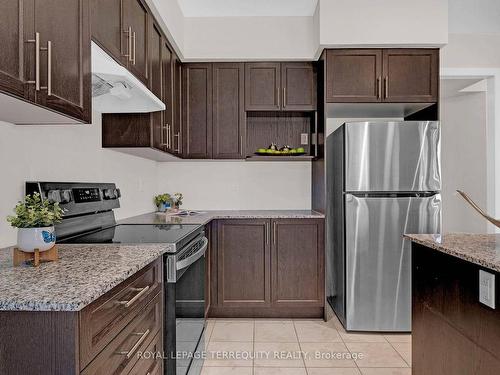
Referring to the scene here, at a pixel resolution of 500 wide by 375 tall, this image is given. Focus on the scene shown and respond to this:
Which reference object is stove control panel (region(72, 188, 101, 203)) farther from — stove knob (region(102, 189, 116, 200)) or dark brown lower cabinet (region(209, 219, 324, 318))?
dark brown lower cabinet (region(209, 219, 324, 318))

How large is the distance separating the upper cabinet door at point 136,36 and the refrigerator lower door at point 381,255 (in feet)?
5.56

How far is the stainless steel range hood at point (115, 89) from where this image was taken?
161 centimetres

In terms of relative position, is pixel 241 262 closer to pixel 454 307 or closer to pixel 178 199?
pixel 178 199

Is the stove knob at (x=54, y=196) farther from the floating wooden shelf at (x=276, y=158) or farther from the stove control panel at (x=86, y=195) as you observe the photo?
the floating wooden shelf at (x=276, y=158)

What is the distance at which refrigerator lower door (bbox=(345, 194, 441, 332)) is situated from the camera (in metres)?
2.79

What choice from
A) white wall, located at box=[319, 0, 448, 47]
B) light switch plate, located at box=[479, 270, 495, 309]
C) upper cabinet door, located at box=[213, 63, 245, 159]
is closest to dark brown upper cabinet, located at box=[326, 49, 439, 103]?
white wall, located at box=[319, 0, 448, 47]

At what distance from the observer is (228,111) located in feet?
11.1

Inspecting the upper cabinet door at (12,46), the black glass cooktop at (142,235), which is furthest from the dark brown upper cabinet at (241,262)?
the upper cabinet door at (12,46)

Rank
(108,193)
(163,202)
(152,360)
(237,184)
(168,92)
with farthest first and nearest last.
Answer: (237,184) < (163,202) < (168,92) < (108,193) < (152,360)

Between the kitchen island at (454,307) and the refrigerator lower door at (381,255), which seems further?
the refrigerator lower door at (381,255)

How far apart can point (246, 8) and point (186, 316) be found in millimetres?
2535

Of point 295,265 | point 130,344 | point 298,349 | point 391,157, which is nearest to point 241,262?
point 295,265

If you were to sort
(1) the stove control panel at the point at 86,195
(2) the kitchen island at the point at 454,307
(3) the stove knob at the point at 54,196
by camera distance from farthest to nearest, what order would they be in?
(1) the stove control panel at the point at 86,195 → (3) the stove knob at the point at 54,196 → (2) the kitchen island at the point at 454,307

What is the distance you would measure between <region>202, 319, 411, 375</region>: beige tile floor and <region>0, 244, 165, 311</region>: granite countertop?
48.6 inches
